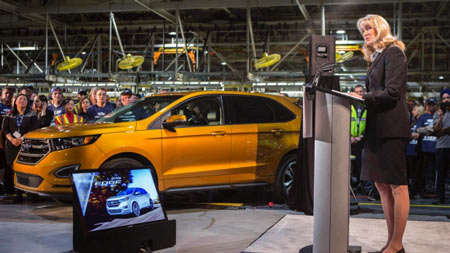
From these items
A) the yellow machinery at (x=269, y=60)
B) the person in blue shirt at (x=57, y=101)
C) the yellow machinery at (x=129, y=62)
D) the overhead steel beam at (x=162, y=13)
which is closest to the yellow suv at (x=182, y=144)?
the person in blue shirt at (x=57, y=101)

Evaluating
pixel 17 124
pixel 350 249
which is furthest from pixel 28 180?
pixel 350 249

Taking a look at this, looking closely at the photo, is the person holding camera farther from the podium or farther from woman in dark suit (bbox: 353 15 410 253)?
the podium

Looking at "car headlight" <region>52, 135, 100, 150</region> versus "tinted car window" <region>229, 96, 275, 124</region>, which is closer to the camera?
"car headlight" <region>52, 135, 100, 150</region>

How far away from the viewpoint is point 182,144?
262 inches

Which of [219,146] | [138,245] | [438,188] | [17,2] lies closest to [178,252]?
[138,245]

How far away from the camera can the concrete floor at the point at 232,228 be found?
469 centimetres

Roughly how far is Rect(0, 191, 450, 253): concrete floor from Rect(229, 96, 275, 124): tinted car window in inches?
49.2

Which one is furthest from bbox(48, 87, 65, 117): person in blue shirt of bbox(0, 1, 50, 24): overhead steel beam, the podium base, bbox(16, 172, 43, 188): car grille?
bbox(0, 1, 50, 24): overhead steel beam

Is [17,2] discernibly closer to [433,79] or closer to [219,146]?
[219,146]

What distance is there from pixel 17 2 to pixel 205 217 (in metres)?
13.4

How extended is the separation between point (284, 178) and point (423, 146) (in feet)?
10.8

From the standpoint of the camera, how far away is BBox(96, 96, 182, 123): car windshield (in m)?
6.77

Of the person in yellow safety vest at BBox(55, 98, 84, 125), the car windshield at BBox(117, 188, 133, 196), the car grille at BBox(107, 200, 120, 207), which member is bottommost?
the car grille at BBox(107, 200, 120, 207)

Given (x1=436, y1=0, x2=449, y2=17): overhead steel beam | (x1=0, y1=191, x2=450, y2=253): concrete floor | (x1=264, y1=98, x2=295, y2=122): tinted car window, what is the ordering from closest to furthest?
(x1=0, y1=191, x2=450, y2=253): concrete floor, (x1=264, y1=98, x2=295, y2=122): tinted car window, (x1=436, y1=0, x2=449, y2=17): overhead steel beam
